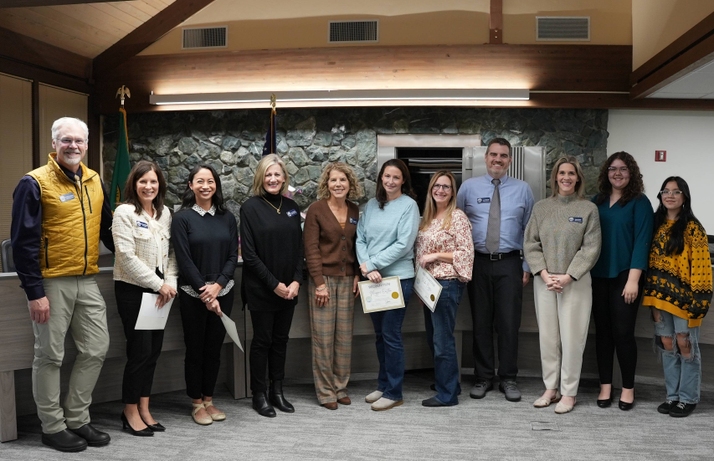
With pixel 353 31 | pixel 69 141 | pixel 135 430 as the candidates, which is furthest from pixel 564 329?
pixel 353 31

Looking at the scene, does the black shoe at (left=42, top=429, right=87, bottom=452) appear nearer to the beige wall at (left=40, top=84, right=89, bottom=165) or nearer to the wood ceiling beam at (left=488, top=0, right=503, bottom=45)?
the beige wall at (left=40, top=84, right=89, bottom=165)

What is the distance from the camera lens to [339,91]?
21.0ft

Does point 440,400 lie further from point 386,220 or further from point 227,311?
point 227,311

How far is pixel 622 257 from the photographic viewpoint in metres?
3.33

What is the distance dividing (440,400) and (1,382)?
2315 mm

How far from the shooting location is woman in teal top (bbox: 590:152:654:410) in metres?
3.29

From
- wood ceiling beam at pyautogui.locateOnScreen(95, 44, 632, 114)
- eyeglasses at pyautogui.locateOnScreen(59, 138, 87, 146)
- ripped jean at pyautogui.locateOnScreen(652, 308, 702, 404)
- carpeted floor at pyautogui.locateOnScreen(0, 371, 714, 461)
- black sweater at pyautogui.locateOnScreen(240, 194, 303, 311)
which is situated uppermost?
wood ceiling beam at pyautogui.locateOnScreen(95, 44, 632, 114)

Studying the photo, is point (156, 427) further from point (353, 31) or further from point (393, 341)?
point (353, 31)

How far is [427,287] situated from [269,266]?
897 millimetres

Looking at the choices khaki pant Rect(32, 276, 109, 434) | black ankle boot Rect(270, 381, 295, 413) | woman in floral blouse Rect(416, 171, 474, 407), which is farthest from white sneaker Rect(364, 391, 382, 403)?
khaki pant Rect(32, 276, 109, 434)

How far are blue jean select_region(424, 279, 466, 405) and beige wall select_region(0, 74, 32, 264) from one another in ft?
15.0

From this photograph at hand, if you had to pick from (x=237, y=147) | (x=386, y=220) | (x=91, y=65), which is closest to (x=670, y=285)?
(x=386, y=220)

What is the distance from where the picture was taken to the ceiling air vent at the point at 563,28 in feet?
21.8

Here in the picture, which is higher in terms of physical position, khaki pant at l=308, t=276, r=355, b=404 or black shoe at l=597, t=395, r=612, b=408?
khaki pant at l=308, t=276, r=355, b=404
